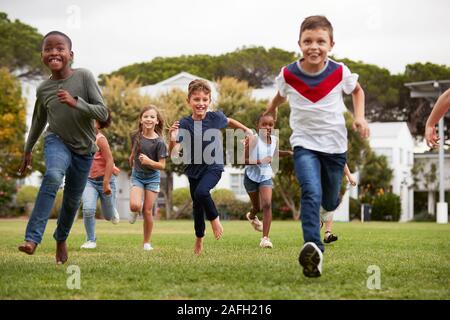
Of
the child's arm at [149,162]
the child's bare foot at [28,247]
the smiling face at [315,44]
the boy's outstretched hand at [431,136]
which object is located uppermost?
the smiling face at [315,44]

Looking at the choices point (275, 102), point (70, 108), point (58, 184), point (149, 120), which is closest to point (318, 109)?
point (275, 102)

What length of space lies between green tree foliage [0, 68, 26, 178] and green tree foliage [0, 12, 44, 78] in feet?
53.7

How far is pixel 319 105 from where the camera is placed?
22.8ft

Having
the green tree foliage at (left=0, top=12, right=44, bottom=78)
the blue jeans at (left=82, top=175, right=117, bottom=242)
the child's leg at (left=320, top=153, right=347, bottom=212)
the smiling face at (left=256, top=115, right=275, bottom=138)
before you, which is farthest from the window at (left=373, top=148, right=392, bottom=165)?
the child's leg at (left=320, top=153, right=347, bottom=212)

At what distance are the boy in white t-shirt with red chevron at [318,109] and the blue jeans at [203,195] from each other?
2.22 meters

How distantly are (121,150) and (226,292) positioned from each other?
1353 inches

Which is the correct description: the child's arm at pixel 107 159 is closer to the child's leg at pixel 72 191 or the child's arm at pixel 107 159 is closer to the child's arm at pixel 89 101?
the child's leg at pixel 72 191

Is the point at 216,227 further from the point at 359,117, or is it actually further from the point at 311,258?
the point at 311,258

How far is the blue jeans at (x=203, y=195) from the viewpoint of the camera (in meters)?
9.16

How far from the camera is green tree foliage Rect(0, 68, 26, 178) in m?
39.8

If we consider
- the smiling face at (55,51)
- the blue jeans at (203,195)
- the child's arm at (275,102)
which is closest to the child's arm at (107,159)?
the blue jeans at (203,195)
